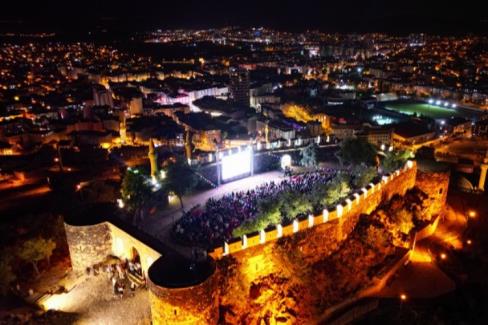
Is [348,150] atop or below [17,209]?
atop

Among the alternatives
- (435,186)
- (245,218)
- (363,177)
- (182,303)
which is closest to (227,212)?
(245,218)

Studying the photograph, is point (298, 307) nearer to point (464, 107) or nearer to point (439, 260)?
point (439, 260)

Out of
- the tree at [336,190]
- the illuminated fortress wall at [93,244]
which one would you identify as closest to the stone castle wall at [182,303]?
the illuminated fortress wall at [93,244]

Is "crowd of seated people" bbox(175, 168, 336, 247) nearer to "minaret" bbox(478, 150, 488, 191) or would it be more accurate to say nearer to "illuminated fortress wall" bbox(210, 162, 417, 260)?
"illuminated fortress wall" bbox(210, 162, 417, 260)

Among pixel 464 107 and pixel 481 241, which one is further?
pixel 464 107

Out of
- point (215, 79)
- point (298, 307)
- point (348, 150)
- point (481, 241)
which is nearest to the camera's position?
point (298, 307)

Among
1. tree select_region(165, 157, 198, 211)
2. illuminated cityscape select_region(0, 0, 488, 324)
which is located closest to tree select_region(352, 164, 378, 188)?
illuminated cityscape select_region(0, 0, 488, 324)

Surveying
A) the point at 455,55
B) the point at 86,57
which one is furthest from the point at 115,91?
the point at 455,55
